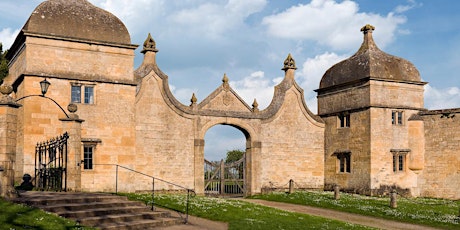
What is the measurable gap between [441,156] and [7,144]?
2359 cm

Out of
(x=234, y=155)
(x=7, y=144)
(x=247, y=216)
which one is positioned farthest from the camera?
(x=234, y=155)

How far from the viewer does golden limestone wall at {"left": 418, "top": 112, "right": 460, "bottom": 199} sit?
29.2 m

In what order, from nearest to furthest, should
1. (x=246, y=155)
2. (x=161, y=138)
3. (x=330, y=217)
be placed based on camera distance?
(x=330, y=217), (x=161, y=138), (x=246, y=155)

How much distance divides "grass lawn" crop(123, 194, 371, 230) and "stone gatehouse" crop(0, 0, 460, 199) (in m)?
4.13

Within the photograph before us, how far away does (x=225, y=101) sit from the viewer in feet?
98.4

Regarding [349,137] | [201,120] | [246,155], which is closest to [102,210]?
[201,120]

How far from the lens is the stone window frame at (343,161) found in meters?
31.7

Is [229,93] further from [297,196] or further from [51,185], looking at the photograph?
[51,185]

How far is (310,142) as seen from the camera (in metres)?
32.5

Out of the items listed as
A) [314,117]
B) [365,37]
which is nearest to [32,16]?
[314,117]

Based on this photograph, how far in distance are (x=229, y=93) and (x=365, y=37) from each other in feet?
31.6

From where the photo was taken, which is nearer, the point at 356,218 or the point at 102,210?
the point at 102,210

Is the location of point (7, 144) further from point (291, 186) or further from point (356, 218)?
point (291, 186)

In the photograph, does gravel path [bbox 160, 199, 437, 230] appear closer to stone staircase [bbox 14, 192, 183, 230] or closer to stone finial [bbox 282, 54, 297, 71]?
stone staircase [bbox 14, 192, 183, 230]
